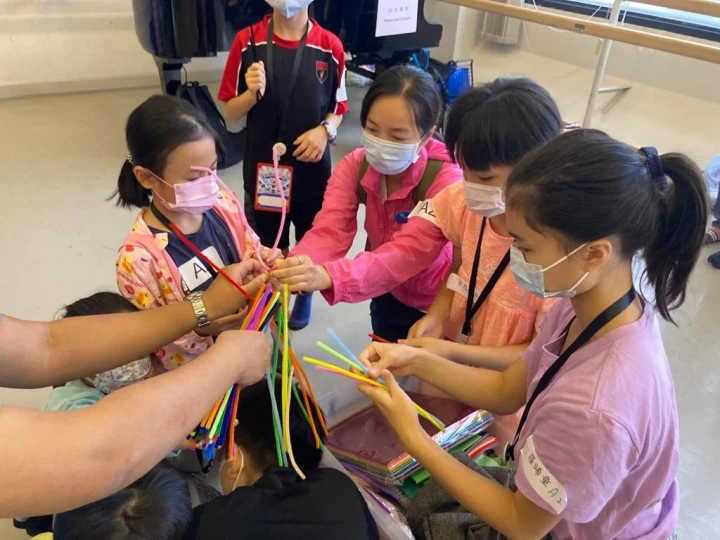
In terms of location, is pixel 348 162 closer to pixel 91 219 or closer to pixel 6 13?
pixel 91 219

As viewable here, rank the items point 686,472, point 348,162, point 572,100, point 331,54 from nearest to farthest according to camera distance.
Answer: point 348,162 < point 686,472 < point 331,54 < point 572,100

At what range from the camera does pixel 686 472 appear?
1780 millimetres

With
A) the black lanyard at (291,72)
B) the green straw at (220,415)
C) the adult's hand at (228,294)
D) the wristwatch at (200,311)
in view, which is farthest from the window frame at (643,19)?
the green straw at (220,415)

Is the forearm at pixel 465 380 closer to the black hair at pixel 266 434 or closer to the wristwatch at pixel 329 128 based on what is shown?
the black hair at pixel 266 434

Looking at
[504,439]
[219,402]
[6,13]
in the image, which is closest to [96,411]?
[219,402]

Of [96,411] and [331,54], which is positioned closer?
[96,411]

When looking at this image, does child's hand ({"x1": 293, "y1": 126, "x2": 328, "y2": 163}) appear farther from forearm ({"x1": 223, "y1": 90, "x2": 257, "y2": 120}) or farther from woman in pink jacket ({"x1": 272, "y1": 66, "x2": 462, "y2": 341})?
woman in pink jacket ({"x1": 272, "y1": 66, "x2": 462, "y2": 341})

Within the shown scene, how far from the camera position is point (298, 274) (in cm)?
126

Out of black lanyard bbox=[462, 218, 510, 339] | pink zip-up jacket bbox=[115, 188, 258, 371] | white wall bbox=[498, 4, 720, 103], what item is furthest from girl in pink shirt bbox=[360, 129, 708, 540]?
white wall bbox=[498, 4, 720, 103]

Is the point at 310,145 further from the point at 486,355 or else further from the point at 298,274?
the point at 486,355

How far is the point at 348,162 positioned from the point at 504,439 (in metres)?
0.87

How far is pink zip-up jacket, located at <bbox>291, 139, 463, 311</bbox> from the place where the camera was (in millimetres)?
1398

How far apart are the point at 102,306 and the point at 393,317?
82 centimetres

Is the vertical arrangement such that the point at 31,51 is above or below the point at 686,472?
above
